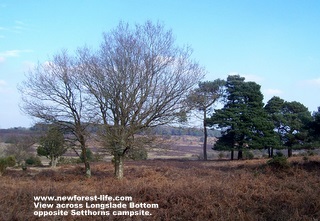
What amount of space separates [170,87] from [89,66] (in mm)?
3990

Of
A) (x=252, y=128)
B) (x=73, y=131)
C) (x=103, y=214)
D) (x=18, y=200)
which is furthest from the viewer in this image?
(x=252, y=128)

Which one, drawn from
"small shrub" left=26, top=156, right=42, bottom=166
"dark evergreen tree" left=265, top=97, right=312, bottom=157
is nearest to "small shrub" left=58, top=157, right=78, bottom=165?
"small shrub" left=26, top=156, right=42, bottom=166

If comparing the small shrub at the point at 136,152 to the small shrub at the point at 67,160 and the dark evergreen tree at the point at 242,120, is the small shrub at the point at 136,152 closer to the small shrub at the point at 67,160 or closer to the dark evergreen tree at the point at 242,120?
the small shrub at the point at 67,160

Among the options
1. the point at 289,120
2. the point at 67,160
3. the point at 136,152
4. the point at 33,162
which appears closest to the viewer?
the point at 136,152

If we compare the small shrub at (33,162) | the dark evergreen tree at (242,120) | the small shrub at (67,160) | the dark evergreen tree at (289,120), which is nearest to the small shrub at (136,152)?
the small shrub at (33,162)

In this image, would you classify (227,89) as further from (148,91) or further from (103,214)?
(103,214)

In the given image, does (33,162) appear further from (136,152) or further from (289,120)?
(289,120)

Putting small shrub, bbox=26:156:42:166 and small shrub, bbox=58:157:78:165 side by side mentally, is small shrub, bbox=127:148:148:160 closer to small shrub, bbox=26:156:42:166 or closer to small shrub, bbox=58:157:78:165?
small shrub, bbox=26:156:42:166

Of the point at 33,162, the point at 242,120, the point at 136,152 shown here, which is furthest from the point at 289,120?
the point at 33,162

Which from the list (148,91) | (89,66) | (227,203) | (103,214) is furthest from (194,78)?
(103,214)

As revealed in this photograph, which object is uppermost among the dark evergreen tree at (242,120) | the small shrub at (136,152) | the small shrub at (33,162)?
the dark evergreen tree at (242,120)

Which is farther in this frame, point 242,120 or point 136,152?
point 242,120

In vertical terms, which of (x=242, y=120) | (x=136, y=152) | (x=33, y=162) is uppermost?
(x=242, y=120)

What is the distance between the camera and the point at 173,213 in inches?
286
